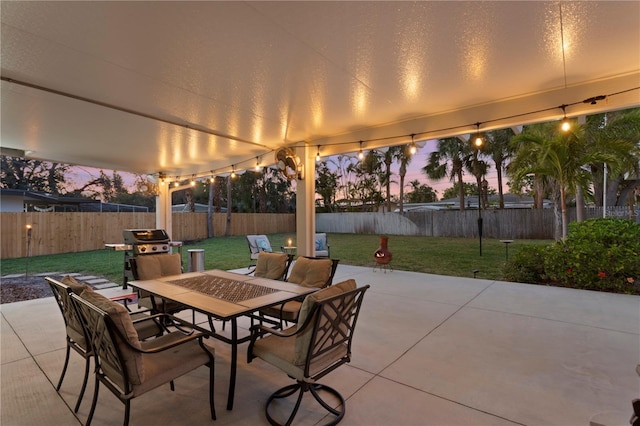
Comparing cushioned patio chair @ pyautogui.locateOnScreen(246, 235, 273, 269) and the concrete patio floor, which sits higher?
cushioned patio chair @ pyautogui.locateOnScreen(246, 235, 273, 269)

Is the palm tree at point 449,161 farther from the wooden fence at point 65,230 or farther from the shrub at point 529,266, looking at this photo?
the wooden fence at point 65,230

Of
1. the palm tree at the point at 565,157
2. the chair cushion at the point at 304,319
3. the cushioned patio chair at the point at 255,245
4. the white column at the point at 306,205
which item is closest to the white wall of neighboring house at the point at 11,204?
the cushioned patio chair at the point at 255,245

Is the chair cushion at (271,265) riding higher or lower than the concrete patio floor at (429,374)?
higher

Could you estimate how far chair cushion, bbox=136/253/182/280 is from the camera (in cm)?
346

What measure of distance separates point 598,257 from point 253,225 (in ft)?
50.4

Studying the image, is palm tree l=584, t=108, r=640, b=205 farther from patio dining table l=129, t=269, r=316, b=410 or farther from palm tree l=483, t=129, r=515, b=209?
palm tree l=483, t=129, r=515, b=209

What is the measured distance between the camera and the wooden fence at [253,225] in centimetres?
920

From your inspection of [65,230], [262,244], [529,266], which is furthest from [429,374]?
[65,230]

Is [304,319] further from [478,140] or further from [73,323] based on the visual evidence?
[478,140]

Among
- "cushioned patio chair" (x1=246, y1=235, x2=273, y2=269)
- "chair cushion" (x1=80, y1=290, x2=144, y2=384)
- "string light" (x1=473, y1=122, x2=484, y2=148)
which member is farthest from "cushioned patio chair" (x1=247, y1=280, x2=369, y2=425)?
"cushioned patio chair" (x1=246, y1=235, x2=273, y2=269)

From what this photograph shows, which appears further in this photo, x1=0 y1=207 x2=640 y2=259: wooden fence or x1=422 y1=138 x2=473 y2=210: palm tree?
x1=422 y1=138 x2=473 y2=210: palm tree

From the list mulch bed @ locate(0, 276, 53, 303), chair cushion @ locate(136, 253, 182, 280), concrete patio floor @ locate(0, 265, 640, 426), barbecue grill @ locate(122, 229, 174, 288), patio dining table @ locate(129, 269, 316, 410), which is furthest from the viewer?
barbecue grill @ locate(122, 229, 174, 288)

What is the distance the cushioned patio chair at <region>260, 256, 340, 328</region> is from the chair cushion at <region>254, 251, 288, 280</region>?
0.26m

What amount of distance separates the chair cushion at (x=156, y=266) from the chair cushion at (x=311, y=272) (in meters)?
1.54
